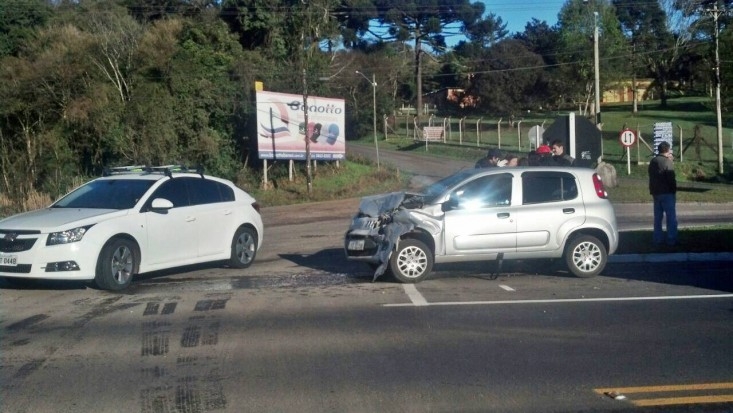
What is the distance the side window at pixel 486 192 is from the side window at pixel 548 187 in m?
0.30

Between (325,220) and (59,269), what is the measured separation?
16282 millimetres

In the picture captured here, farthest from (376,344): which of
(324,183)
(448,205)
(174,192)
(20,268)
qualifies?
(324,183)

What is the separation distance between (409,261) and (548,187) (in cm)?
243

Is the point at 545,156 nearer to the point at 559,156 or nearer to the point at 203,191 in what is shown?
the point at 559,156

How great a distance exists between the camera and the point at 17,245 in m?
12.0

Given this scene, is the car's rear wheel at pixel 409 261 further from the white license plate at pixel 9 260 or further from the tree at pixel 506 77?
the tree at pixel 506 77

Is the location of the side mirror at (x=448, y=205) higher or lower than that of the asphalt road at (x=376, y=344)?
higher

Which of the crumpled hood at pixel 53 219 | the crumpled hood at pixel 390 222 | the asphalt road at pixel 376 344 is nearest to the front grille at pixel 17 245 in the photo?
the crumpled hood at pixel 53 219

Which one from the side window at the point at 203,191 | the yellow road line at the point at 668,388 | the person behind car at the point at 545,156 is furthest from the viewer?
the person behind car at the point at 545,156

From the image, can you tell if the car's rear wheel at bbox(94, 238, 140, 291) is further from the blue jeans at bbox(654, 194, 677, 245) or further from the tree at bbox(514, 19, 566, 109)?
the tree at bbox(514, 19, 566, 109)

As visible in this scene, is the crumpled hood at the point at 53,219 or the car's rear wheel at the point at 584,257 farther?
→ the car's rear wheel at the point at 584,257

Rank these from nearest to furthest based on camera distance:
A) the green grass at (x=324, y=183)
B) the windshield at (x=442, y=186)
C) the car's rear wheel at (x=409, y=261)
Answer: the car's rear wheel at (x=409, y=261)
the windshield at (x=442, y=186)
the green grass at (x=324, y=183)

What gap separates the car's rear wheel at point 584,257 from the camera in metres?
13.2

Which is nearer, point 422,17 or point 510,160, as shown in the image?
point 510,160
